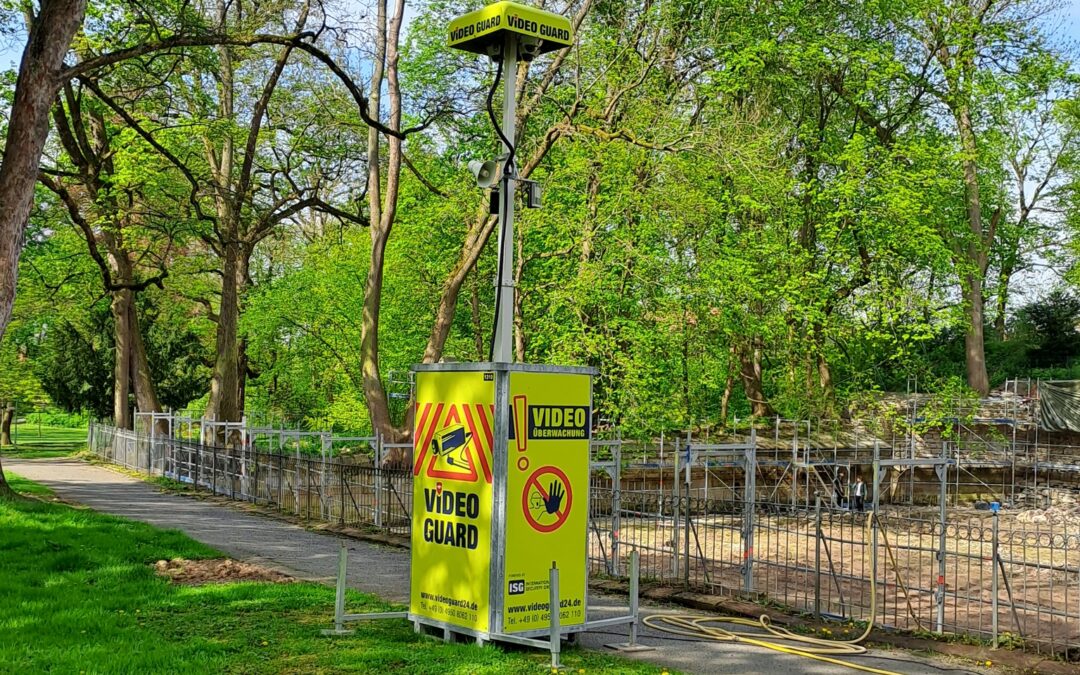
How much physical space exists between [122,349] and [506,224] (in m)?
34.1

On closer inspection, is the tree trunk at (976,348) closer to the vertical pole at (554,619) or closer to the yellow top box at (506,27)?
the yellow top box at (506,27)

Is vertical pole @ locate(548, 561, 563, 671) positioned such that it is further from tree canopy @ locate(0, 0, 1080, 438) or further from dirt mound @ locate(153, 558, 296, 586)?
tree canopy @ locate(0, 0, 1080, 438)

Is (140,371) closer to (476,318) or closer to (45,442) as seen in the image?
(476,318)

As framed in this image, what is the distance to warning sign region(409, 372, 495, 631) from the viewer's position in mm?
9758

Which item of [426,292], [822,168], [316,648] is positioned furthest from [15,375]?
[316,648]

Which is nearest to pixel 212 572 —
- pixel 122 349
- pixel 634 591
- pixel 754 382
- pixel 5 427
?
pixel 634 591

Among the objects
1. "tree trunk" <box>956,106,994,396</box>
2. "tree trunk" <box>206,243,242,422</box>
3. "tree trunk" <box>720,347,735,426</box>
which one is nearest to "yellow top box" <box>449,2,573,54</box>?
"tree trunk" <box>206,243,242,422</box>

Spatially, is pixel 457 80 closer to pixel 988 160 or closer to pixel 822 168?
pixel 822 168

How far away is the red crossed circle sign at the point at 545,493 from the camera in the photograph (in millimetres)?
9789

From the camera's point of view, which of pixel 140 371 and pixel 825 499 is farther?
pixel 140 371

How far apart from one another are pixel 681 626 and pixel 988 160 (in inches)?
1369

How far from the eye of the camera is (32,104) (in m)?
14.6

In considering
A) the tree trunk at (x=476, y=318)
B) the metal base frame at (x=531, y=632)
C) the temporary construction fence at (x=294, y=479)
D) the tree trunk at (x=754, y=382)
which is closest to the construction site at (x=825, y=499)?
the temporary construction fence at (x=294, y=479)

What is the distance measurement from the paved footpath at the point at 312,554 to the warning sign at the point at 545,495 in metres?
0.91
